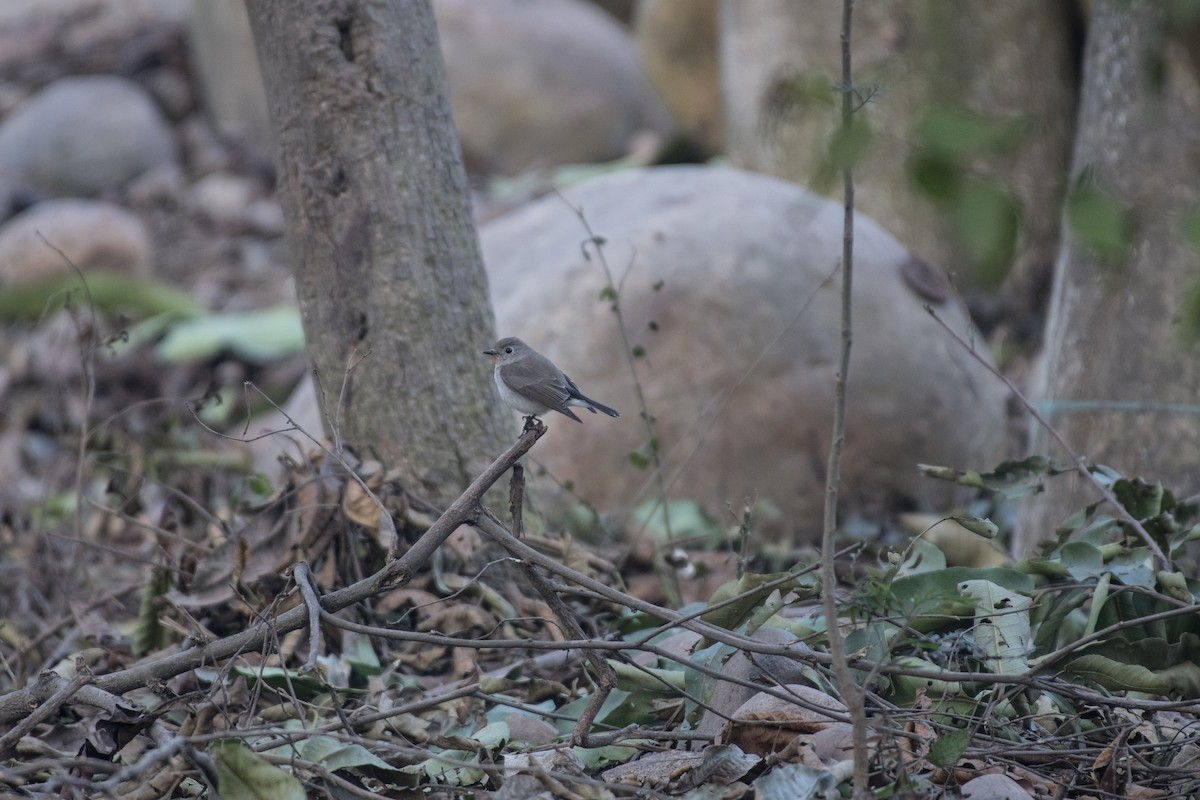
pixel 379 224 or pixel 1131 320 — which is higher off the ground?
pixel 379 224

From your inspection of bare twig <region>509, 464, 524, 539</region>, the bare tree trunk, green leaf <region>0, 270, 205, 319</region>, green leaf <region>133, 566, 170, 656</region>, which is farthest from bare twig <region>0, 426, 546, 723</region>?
green leaf <region>0, 270, 205, 319</region>

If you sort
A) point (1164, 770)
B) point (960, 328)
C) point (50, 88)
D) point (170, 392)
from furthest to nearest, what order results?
point (50, 88) → point (170, 392) → point (960, 328) → point (1164, 770)

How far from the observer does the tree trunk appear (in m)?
4.02

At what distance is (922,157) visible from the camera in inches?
50.7

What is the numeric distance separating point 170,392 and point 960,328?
178 inches

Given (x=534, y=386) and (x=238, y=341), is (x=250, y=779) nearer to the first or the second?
(x=534, y=386)

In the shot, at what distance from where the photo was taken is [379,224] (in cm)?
341

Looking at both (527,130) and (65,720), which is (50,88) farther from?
(65,720)

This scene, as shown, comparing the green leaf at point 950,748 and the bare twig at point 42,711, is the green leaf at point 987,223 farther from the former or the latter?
the bare twig at point 42,711

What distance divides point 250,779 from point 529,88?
839 centimetres

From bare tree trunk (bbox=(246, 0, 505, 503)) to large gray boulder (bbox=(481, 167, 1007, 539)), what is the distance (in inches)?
47.8

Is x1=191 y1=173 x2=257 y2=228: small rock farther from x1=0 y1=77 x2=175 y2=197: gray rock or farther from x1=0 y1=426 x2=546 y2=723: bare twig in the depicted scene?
x1=0 y1=426 x2=546 y2=723: bare twig

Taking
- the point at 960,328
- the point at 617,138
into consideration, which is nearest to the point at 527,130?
the point at 617,138

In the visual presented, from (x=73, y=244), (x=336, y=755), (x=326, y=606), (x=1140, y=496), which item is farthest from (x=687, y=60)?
(x=336, y=755)
